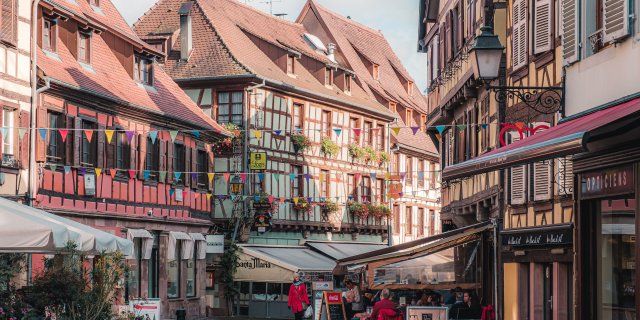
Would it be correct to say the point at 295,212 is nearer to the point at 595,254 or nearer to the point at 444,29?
the point at 444,29

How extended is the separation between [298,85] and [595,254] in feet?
132

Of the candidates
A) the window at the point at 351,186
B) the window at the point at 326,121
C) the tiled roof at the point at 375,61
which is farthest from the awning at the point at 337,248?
the tiled roof at the point at 375,61

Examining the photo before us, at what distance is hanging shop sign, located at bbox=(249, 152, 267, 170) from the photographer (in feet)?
158

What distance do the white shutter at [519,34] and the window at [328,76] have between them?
3317cm

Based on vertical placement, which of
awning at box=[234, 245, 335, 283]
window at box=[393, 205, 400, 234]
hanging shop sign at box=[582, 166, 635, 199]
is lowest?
awning at box=[234, 245, 335, 283]

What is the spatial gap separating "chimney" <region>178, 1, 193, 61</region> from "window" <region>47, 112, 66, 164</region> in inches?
691

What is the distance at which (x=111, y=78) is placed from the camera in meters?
37.6

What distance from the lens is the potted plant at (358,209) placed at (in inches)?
2263

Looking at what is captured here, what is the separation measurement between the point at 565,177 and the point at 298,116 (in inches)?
1321

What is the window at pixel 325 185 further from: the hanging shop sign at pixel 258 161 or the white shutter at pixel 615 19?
the white shutter at pixel 615 19

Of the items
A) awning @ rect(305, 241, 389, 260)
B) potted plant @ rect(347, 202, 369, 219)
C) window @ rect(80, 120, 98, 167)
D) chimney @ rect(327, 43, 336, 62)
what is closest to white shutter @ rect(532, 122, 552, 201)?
window @ rect(80, 120, 98, 167)

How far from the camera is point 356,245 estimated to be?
191 ft

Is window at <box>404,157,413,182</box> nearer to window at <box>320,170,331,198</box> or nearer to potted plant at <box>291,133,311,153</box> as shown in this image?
window at <box>320,170,331,198</box>

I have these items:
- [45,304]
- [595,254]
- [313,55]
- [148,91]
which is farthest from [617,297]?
[313,55]
